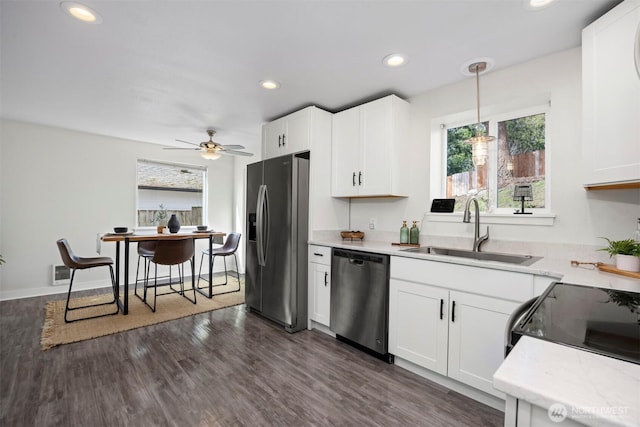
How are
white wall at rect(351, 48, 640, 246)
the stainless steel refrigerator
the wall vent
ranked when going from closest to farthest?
white wall at rect(351, 48, 640, 246) < the stainless steel refrigerator < the wall vent

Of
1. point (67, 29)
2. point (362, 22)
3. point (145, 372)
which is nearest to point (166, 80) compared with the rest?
point (67, 29)

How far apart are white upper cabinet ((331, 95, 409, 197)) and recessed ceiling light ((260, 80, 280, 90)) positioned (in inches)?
30.8

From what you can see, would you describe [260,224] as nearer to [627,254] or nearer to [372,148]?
[372,148]

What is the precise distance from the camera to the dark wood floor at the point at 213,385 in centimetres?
167

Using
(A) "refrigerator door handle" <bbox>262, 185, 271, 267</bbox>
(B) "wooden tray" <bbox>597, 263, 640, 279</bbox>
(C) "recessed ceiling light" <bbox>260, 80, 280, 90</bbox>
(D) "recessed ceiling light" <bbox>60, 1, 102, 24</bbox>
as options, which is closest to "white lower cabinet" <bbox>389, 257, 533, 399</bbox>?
(B) "wooden tray" <bbox>597, 263, 640, 279</bbox>

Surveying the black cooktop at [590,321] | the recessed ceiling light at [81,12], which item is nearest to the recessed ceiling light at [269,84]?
the recessed ceiling light at [81,12]

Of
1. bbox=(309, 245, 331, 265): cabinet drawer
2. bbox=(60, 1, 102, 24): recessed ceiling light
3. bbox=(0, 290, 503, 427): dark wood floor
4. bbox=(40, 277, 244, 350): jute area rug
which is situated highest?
bbox=(60, 1, 102, 24): recessed ceiling light

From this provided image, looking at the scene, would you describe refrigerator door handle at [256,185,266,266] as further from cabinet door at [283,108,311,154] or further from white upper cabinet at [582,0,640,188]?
white upper cabinet at [582,0,640,188]

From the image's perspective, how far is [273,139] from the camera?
3.55 meters

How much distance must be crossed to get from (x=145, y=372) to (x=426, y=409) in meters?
2.00

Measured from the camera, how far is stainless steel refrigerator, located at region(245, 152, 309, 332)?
2.92m

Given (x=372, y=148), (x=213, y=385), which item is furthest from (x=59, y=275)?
(x=372, y=148)

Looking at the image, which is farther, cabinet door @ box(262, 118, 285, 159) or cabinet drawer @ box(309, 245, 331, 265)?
cabinet door @ box(262, 118, 285, 159)

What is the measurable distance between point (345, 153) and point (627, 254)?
225 cm
